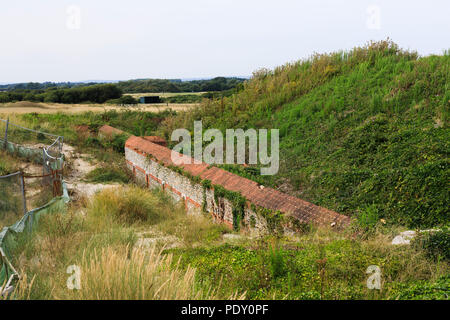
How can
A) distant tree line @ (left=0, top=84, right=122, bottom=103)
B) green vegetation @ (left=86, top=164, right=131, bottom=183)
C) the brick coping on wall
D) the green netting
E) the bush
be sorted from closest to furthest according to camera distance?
the green netting → the bush → the brick coping on wall → green vegetation @ (left=86, top=164, right=131, bottom=183) → distant tree line @ (left=0, top=84, right=122, bottom=103)

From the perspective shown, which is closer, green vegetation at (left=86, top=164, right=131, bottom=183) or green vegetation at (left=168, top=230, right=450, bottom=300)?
green vegetation at (left=168, top=230, right=450, bottom=300)

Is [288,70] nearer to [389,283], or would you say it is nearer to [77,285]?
[389,283]

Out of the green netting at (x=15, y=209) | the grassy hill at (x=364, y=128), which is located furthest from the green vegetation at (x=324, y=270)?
the green netting at (x=15, y=209)

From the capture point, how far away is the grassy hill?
22.6ft

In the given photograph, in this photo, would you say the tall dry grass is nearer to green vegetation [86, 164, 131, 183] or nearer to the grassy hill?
the grassy hill

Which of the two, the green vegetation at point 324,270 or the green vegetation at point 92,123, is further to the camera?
the green vegetation at point 92,123

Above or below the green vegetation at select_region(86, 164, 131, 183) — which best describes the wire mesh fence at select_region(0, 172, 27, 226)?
above

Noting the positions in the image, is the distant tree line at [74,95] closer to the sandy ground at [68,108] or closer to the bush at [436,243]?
the sandy ground at [68,108]

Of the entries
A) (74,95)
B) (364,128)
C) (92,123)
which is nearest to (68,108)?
(92,123)

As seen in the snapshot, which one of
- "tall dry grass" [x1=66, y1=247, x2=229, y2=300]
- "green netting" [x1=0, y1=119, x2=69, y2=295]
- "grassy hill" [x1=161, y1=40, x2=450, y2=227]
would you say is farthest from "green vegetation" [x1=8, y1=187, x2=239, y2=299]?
Result: "grassy hill" [x1=161, y1=40, x2=450, y2=227]

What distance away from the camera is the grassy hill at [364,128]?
6.90m

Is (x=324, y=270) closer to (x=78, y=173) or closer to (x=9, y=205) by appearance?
(x=9, y=205)

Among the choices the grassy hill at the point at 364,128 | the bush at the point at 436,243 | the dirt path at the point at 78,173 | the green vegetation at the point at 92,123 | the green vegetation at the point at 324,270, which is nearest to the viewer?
the green vegetation at the point at 324,270
